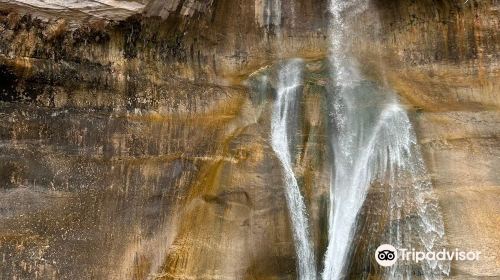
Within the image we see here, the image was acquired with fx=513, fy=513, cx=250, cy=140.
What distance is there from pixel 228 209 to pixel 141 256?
5.42 feet

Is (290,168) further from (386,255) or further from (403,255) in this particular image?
(403,255)

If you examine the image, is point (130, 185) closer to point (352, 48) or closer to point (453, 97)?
point (352, 48)

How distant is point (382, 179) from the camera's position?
360 inches

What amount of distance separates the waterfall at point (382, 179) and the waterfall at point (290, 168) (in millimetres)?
→ 378

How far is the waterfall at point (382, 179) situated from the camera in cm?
904

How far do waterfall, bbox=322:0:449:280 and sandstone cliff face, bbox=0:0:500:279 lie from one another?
0.22 metres

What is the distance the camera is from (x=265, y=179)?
29.8ft

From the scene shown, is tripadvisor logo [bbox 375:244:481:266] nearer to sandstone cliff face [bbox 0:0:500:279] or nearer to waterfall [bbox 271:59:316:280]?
sandstone cliff face [bbox 0:0:500:279]

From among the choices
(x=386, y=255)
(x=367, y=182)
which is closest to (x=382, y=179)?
(x=367, y=182)

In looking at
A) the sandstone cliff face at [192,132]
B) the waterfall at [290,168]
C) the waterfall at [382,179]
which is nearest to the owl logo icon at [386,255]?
the waterfall at [382,179]

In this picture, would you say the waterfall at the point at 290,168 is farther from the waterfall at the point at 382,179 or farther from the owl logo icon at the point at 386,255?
the owl logo icon at the point at 386,255

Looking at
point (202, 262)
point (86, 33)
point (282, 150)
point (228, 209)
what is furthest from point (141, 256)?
point (86, 33)

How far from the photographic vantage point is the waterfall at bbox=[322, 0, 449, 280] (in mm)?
9039

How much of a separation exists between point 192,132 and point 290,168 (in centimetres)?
186
